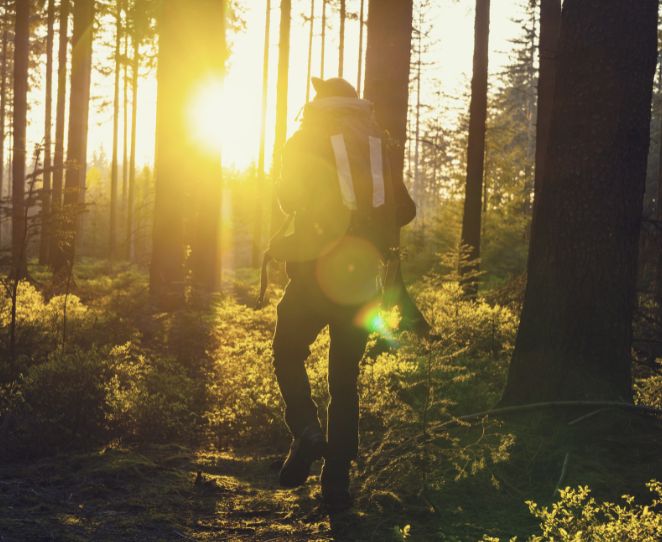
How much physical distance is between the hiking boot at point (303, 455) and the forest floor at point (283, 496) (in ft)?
0.73

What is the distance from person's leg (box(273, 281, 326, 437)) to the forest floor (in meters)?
0.59

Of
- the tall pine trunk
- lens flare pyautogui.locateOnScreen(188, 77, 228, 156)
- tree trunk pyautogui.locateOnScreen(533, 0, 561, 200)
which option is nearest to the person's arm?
tree trunk pyautogui.locateOnScreen(533, 0, 561, 200)

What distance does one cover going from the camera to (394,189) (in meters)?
4.14

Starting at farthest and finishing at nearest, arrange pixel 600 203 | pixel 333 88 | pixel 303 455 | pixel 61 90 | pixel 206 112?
pixel 61 90 < pixel 206 112 < pixel 600 203 < pixel 333 88 < pixel 303 455

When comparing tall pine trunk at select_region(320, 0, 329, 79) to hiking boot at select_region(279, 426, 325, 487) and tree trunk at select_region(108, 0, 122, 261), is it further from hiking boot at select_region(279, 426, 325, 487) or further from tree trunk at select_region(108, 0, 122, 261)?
hiking boot at select_region(279, 426, 325, 487)

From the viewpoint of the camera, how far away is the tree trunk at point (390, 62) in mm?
8375

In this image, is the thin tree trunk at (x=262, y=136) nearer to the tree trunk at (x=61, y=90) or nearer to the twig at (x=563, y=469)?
the tree trunk at (x=61, y=90)

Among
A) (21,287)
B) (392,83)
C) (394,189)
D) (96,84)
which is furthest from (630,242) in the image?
(96,84)

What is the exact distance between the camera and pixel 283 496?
403cm

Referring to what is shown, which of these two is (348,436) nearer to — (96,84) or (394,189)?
(394,189)

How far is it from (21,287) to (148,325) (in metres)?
2.94

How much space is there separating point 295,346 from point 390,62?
225 inches

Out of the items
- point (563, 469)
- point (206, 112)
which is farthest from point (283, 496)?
point (206, 112)

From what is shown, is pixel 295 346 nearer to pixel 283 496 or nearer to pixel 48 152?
pixel 283 496
